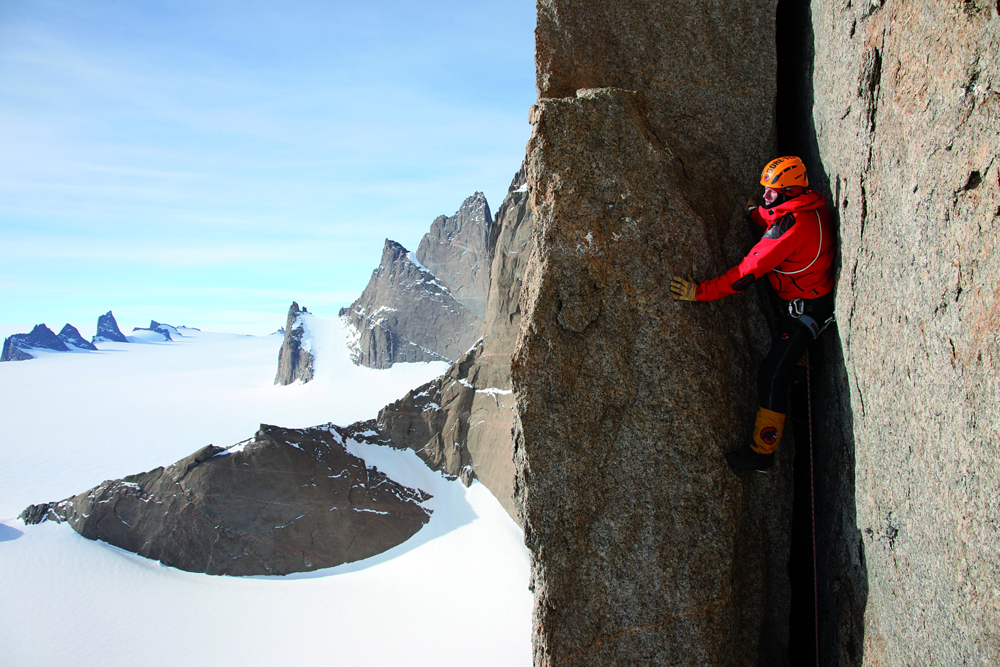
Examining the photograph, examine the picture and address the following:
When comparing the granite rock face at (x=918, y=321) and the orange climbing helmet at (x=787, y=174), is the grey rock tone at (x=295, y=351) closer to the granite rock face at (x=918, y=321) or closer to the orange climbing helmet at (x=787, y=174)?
the orange climbing helmet at (x=787, y=174)

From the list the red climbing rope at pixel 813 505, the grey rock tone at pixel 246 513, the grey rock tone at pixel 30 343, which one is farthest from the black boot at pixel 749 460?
the grey rock tone at pixel 30 343

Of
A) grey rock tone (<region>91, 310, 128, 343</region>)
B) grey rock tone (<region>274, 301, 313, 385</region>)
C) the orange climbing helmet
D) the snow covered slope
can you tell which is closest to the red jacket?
the orange climbing helmet

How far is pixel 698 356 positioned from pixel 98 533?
42.7m

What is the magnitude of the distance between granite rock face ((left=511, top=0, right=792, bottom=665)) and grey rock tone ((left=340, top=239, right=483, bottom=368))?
7240cm

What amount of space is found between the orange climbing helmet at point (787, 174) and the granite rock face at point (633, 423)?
2.66 ft

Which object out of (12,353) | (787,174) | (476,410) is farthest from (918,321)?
(12,353)

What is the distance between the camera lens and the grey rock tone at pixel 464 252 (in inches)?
3381

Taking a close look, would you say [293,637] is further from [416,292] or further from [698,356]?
[416,292]

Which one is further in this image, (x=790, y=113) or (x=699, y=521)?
(x=790, y=113)

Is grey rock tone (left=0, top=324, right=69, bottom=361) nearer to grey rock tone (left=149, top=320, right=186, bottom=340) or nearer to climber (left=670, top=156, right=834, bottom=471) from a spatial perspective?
grey rock tone (left=149, top=320, right=186, bottom=340)

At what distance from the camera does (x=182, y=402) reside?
10069 cm

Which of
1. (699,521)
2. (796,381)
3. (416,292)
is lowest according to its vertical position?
(699,521)

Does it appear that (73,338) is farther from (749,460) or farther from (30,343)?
(749,460)

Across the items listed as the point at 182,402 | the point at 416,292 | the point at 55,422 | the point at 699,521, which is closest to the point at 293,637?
the point at 699,521
